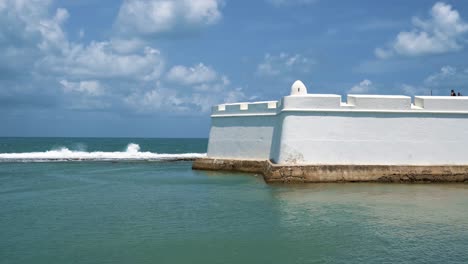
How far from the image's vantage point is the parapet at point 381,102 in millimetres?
14734

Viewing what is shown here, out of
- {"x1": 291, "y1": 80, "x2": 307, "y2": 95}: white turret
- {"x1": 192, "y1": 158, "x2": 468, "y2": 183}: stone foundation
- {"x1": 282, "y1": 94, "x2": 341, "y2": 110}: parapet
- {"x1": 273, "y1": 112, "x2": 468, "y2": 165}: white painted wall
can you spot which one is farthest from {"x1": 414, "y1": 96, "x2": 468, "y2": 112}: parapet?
{"x1": 291, "y1": 80, "x2": 307, "y2": 95}: white turret

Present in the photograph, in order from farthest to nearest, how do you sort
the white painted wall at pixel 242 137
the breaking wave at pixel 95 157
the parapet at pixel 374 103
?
1. the breaking wave at pixel 95 157
2. the white painted wall at pixel 242 137
3. the parapet at pixel 374 103

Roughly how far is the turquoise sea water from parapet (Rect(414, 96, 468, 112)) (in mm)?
2501

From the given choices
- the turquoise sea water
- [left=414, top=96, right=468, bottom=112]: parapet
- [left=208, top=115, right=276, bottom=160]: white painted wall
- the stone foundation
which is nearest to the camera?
the turquoise sea water

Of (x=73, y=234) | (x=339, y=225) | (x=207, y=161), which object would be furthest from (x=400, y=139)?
(x=73, y=234)

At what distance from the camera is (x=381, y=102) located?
14.8m

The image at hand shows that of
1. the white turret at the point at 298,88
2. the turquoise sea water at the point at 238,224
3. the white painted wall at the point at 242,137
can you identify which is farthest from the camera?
the white painted wall at the point at 242,137

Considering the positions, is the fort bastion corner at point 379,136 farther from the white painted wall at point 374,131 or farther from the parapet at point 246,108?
the parapet at point 246,108

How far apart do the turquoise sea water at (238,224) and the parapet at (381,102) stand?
249 centimetres

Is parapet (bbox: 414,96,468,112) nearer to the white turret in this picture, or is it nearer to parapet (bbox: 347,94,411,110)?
parapet (bbox: 347,94,411,110)

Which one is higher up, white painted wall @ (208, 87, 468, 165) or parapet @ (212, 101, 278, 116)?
parapet @ (212, 101, 278, 116)

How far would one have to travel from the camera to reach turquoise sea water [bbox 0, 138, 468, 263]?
7.16 meters

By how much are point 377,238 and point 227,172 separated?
11.7m

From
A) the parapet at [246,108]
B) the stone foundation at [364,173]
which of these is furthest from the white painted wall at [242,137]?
the stone foundation at [364,173]
